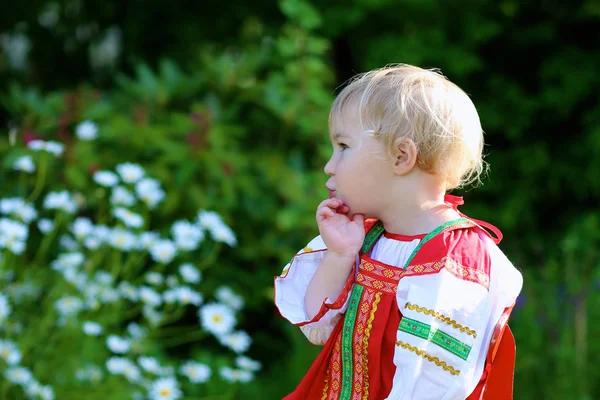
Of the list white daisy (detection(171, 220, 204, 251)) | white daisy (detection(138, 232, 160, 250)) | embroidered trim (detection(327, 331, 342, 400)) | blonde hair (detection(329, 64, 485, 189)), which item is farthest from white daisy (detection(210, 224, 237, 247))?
blonde hair (detection(329, 64, 485, 189))

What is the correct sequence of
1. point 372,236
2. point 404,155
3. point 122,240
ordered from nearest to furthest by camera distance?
point 404,155 → point 372,236 → point 122,240

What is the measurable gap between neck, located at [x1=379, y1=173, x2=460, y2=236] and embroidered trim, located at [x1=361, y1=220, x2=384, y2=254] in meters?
0.06

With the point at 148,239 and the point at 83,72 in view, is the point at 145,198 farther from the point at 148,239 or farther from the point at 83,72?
the point at 83,72

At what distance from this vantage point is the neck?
4.71ft

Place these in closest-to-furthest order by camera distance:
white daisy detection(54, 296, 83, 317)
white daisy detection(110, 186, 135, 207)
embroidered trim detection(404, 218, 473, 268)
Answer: embroidered trim detection(404, 218, 473, 268)
white daisy detection(54, 296, 83, 317)
white daisy detection(110, 186, 135, 207)

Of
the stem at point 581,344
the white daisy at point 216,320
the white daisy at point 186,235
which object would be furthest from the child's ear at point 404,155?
the stem at point 581,344

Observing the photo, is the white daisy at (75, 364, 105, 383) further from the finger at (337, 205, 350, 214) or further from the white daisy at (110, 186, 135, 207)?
the finger at (337, 205, 350, 214)

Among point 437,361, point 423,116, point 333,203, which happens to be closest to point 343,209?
point 333,203

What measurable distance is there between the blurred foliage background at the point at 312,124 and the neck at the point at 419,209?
5.51ft

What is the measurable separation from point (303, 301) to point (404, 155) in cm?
36

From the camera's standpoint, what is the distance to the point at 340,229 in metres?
1.46

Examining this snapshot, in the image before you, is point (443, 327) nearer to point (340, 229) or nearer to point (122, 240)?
point (340, 229)

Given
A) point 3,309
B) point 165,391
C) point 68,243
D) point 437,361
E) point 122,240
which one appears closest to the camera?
point 437,361

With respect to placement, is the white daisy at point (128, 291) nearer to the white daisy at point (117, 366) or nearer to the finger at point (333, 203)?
the white daisy at point (117, 366)
